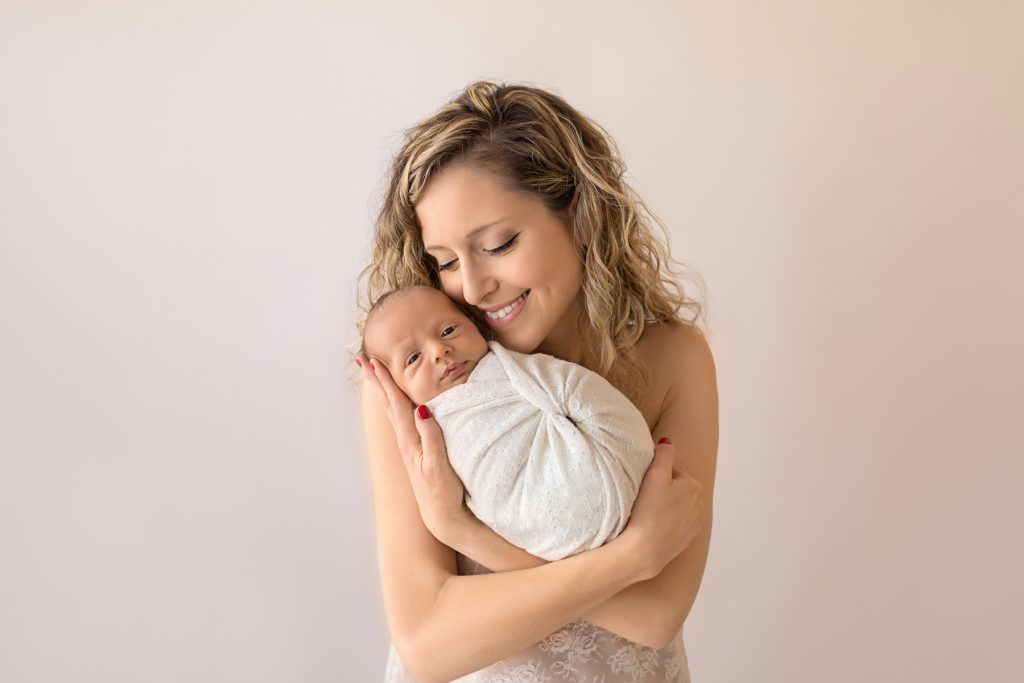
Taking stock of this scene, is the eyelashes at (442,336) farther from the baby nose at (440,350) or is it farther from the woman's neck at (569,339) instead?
the woman's neck at (569,339)

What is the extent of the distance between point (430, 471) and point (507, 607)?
10.4 inches

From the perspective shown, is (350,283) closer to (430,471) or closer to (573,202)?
(573,202)

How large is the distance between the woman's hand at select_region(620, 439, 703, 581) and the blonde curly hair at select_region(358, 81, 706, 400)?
0.39 meters

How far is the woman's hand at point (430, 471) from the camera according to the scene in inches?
69.1

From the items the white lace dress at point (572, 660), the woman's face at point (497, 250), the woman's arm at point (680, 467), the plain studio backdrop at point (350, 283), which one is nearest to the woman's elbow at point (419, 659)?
the white lace dress at point (572, 660)

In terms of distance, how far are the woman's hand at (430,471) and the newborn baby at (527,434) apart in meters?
0.02

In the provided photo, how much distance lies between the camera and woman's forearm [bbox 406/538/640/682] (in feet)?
5.57

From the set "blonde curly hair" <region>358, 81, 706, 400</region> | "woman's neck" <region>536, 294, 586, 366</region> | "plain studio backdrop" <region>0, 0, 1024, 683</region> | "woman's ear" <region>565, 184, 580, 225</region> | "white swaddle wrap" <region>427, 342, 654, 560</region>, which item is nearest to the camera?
"white swaddle wrap" <region>427, 342, 654, 560</region>

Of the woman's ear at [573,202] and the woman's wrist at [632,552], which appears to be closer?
the woman's wrist at [632,552]

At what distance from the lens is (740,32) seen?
2635mm

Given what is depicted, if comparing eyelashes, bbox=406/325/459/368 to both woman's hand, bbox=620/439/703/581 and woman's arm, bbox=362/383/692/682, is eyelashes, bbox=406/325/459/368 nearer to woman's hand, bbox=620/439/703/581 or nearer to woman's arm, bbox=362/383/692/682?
woman's arm, bbox=362/383/692/682

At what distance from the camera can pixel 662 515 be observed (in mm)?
1728

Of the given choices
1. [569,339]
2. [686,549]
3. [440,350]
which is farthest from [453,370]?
[686,549]

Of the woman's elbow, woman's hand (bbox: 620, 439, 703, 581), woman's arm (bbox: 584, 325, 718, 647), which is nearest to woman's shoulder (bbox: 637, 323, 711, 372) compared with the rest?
woman's arm (bbox: 584, 325, 718, 647)
